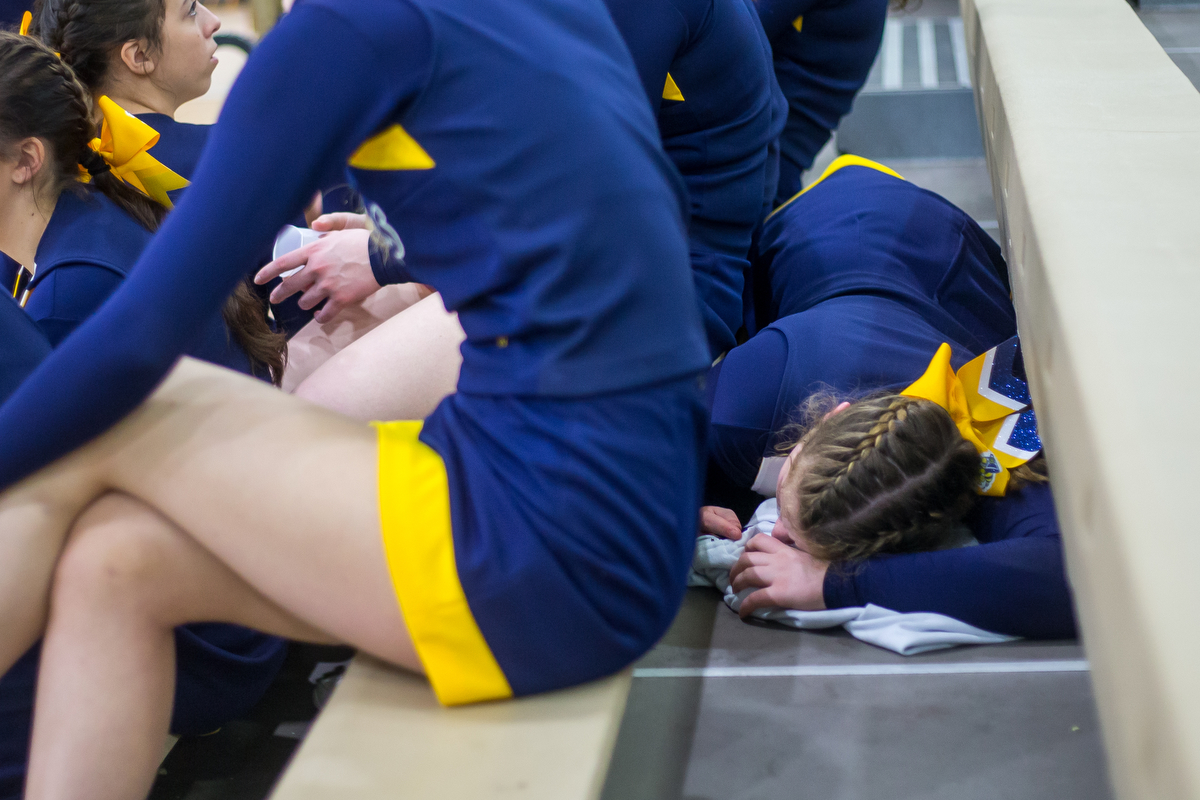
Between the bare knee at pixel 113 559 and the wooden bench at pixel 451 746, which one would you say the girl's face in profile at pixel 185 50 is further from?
the wooden bench at pixel 451 746

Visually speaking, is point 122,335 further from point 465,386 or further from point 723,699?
point 723,699

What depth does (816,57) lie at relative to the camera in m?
2.50

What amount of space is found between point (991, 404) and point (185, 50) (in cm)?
166

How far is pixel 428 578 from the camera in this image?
941 mm

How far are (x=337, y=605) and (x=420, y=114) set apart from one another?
44 cm

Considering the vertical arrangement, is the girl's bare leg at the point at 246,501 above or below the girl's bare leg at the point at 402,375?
above

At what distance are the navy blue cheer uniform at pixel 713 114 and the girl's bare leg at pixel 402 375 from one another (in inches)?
18.2

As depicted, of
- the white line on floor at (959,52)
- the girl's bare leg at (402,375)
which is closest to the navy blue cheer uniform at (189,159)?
the girl's bare leg at (402,375)

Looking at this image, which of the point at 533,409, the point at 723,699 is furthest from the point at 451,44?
the point at 723,699

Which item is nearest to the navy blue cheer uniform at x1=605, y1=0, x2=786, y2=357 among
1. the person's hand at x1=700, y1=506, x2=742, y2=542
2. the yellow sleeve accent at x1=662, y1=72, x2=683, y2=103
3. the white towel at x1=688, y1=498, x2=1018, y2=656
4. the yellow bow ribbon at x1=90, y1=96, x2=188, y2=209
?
the yellow sleeve accent at x1=662, y1=72, x2=683, y2=103

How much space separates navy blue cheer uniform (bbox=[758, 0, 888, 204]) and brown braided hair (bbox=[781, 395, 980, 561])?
4.11 ft

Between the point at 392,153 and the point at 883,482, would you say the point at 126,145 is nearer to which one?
the point at 392,153

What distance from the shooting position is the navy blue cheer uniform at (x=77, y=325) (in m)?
1.25

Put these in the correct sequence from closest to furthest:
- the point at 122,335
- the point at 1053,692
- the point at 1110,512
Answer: the point at 1110,512
the point at 122,335
the point at 1053,692
